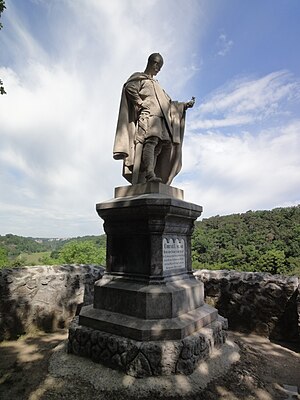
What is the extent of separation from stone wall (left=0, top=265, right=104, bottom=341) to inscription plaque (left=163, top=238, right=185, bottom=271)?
2.61 metres

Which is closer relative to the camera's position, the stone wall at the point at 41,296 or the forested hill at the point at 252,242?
the stone wall at the point at 41,296

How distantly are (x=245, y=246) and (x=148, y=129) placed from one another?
998 inches

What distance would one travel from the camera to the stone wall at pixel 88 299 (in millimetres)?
4555

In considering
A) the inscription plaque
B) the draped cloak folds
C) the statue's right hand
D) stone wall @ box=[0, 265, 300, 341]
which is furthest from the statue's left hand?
stone wall @ box=[0, 265, 300, 341]

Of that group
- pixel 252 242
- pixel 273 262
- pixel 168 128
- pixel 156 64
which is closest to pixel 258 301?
pixel 168 128

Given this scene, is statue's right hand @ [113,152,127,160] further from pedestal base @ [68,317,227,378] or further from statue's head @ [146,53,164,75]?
pedestal base @ [68,317,227,378]

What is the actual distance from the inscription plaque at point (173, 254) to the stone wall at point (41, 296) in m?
2.61

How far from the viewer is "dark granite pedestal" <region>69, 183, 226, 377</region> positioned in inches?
115

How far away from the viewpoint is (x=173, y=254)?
3.75 m

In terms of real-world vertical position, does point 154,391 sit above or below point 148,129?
below

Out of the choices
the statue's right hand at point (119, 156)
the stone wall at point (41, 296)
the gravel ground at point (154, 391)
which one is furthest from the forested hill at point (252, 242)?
the statue's right hand at point (119, 156)

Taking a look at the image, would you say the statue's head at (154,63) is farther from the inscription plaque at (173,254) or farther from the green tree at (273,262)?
the green tree at (273,262)

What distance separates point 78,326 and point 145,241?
1466 millimetres

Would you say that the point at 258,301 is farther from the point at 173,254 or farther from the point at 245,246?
the point at 245,246
